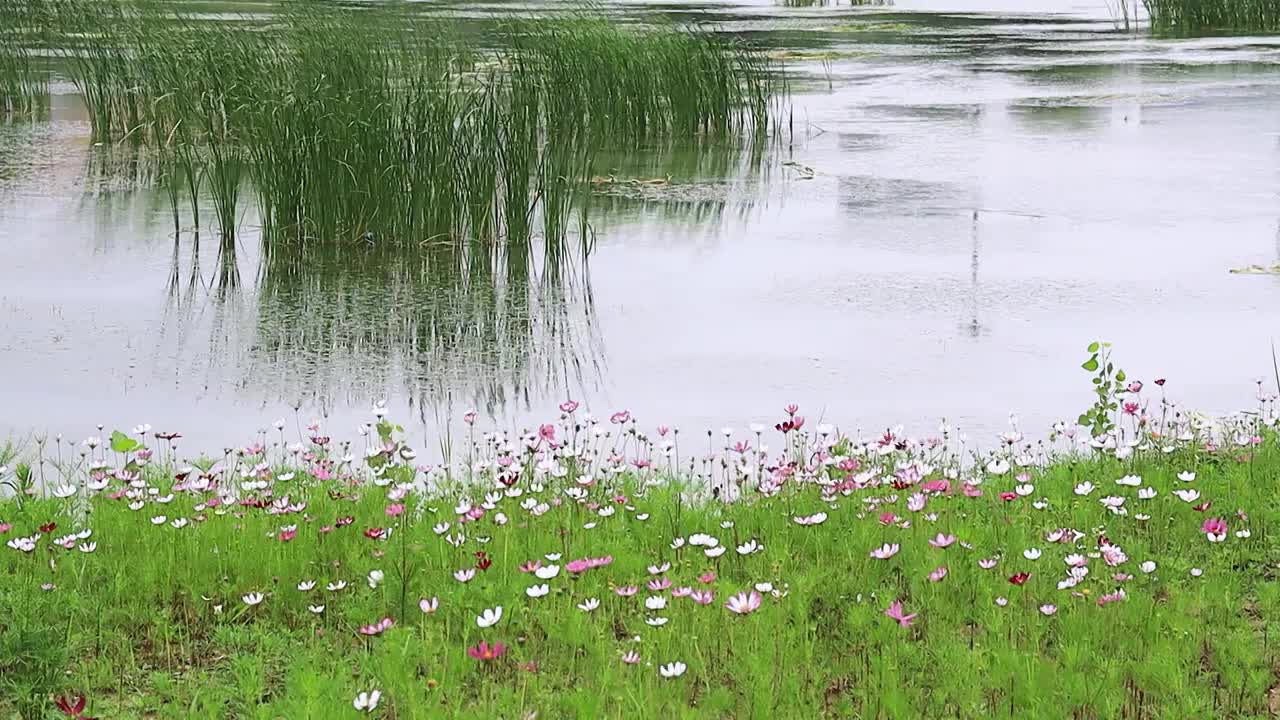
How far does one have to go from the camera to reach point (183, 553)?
3691 millimetres

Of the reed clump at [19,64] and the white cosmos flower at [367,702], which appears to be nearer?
the white cosmos flower at [367,702]

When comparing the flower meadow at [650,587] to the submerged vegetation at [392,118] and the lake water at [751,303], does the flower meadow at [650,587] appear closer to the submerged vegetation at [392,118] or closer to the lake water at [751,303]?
the lake water at [751,303]

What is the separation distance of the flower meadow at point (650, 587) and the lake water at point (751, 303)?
913 millimetres

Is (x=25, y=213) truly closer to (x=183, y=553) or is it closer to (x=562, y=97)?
(x=562, y=97)

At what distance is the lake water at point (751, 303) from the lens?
5.54 m

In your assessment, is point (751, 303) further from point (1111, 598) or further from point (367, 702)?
point (367, 702)

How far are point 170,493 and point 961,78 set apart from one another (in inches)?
490

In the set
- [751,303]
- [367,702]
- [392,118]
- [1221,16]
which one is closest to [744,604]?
[367,702]

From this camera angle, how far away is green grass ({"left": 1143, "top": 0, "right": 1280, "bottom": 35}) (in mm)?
20281

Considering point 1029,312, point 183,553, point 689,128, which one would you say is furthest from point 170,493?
point 689,128

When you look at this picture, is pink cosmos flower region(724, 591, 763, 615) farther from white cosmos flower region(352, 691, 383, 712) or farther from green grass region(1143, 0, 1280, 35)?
green grass region(1143, 0, 1280, 35)

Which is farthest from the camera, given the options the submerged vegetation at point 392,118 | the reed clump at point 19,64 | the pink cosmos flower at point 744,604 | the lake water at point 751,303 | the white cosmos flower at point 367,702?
the reed clump at point 19,64

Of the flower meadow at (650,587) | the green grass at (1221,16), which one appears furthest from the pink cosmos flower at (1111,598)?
the green grass at (1221,16)

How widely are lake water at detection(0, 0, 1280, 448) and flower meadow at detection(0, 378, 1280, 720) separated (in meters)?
0.91
